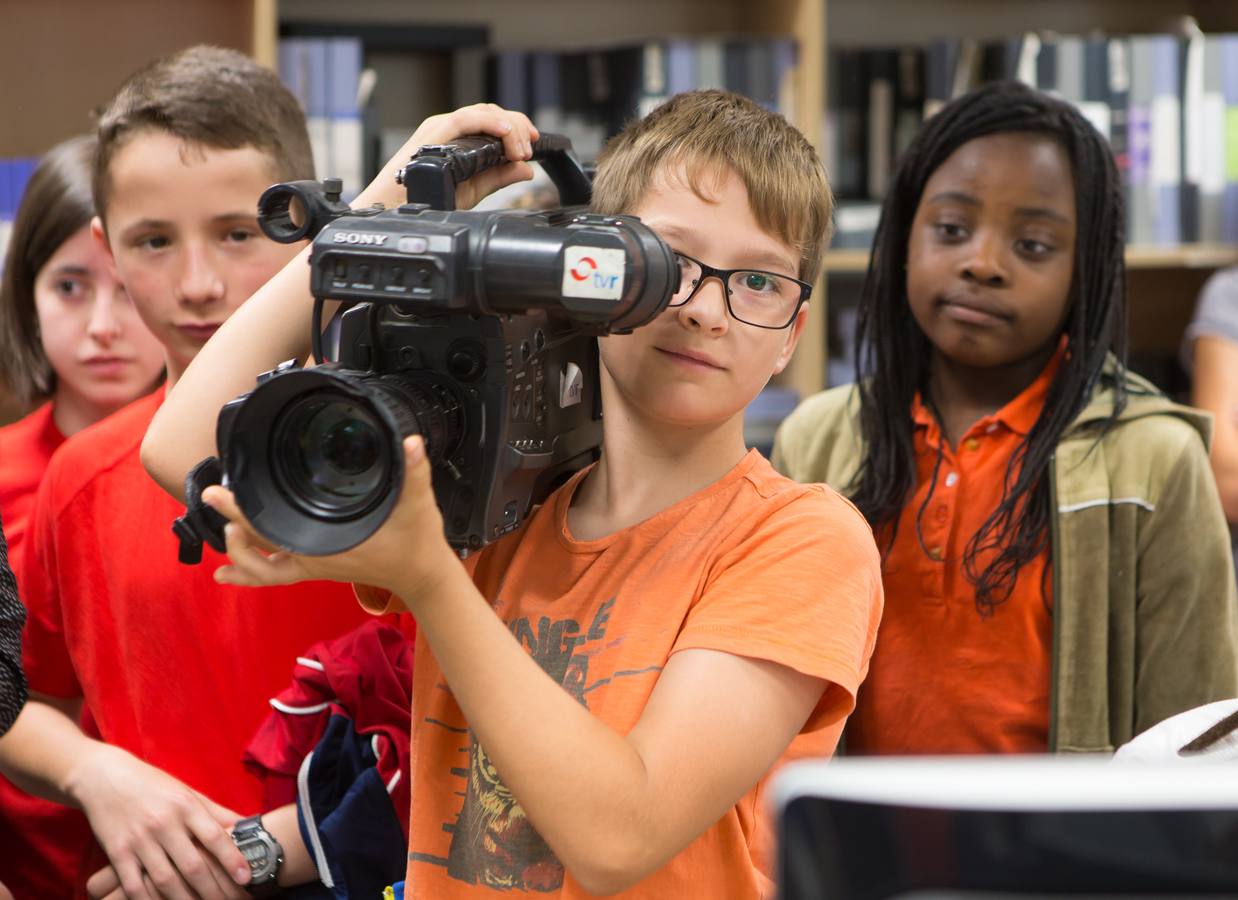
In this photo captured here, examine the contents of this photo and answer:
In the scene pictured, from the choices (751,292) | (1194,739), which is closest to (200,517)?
(751,292)

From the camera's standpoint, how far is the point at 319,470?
75 centimetres

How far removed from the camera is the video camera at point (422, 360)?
2.43 feet

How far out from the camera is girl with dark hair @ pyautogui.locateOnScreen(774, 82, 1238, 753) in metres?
1.30

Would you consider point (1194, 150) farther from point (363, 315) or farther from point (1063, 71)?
point (363, 315)

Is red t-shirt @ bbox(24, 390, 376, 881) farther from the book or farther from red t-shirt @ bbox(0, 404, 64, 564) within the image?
the book

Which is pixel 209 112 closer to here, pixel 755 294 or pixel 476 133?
pixel 476 133

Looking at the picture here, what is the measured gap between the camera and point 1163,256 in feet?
8.32

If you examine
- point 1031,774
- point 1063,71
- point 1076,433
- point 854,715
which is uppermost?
point 1063,71

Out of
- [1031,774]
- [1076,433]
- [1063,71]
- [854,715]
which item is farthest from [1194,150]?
[1031,774]

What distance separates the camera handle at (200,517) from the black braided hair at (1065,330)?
2.52 ft

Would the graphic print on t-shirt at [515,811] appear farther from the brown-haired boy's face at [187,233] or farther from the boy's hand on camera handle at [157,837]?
the brown-haired boy's face at [187,233]

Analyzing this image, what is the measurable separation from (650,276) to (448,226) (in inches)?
4.6

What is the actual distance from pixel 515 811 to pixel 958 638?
621 millimetres

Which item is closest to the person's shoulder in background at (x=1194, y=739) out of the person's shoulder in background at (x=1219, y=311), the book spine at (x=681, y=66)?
the person's shoulder in background at (x=1219, y=311)
